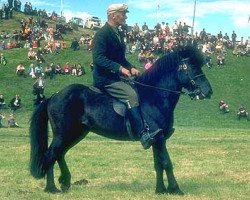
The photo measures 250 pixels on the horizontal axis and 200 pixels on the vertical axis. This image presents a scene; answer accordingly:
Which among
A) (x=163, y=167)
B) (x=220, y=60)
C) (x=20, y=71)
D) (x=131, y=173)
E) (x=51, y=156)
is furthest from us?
(x=220, y=60)

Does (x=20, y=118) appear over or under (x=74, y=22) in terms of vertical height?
under

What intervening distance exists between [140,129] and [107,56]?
5.39ft

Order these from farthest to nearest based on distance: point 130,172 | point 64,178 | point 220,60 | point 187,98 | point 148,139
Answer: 1. point 220,60
2. point 187,98
3. point 130,172
4. point 64,178
5. point 148,139

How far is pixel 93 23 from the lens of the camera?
290 ft

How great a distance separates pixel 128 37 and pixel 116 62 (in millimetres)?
48453

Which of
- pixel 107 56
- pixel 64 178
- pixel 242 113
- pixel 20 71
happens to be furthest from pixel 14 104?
pixel 107 56

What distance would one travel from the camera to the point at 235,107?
47.2 m

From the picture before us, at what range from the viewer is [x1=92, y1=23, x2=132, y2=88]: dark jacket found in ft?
34.5

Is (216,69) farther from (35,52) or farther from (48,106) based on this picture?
(48,106)

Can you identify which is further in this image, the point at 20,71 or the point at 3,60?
the point at 3,60

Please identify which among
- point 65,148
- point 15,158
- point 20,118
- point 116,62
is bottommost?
point 20,118

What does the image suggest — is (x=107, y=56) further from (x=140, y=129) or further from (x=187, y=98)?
(x=187, y=98)

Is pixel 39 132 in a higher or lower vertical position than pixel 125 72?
lower

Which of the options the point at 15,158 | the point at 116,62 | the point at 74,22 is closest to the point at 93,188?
the point at 116,62
